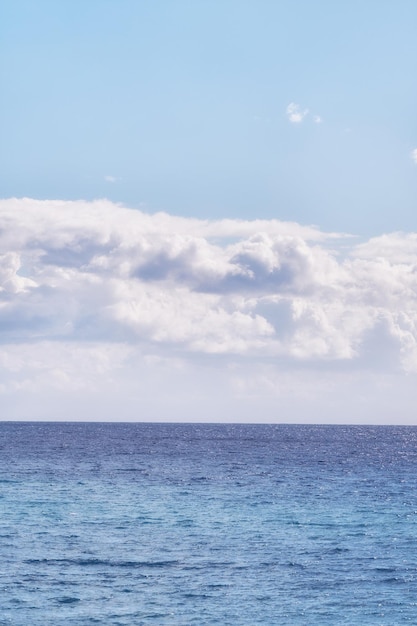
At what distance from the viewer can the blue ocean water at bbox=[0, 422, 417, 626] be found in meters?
38.1

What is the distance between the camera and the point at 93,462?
117 m

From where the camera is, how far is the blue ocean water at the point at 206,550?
3809 cm

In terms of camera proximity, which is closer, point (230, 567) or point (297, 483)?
point (230, 567)

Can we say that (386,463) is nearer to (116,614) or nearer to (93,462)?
(93,462)

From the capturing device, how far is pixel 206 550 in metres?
50.6

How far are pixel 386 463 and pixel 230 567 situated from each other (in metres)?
84.4

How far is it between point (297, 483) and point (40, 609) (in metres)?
53.2

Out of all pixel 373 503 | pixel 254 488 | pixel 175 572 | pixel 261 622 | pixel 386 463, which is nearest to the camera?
pixel 261 622

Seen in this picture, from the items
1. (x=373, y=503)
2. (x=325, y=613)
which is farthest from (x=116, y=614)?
(x=373, y=503)

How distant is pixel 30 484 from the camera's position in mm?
83500

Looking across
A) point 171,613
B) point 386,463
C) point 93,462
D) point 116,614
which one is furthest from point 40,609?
point 386,463

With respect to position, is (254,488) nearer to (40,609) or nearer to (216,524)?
(216,524)

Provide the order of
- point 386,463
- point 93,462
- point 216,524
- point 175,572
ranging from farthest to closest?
point 386,463 < point 93,462 < point 216,524 < point 175,572

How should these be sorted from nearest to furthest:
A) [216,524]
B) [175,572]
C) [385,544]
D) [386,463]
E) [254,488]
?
1. [175,572]
2. [385,544]
3. [216,524]
4. [254,488]
5. [386,463]
